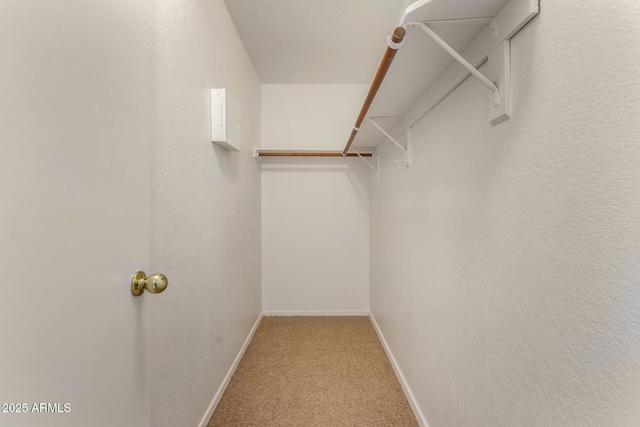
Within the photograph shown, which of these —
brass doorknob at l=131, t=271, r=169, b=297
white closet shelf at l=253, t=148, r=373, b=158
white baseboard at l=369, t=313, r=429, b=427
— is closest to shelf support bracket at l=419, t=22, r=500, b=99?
brass doorknob at l=131, t=271, r=169, b=297

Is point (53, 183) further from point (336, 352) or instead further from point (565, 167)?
point (336, 352)

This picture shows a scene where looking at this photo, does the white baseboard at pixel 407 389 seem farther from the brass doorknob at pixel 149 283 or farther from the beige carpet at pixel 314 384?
the brass doorknob at pixel 149 283

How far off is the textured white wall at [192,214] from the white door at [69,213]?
274mm

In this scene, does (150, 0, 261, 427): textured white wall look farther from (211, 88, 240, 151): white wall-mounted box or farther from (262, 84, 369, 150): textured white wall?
(262, 84, 369, 150): textured white wall

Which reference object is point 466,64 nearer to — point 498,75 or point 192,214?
point 498,75

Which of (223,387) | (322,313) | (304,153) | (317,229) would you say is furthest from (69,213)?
(322,313)

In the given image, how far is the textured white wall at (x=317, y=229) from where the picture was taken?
303 cm

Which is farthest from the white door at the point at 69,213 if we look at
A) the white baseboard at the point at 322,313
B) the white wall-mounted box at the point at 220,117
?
the white baseboard at the point at 322,313

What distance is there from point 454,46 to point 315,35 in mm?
1420

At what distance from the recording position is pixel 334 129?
2.97 meters

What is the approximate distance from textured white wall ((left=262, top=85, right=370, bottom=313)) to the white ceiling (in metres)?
0.51

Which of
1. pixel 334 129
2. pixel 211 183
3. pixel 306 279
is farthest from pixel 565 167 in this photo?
pixel 306 279

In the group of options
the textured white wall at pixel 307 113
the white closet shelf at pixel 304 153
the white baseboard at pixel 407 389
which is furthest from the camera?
the textured white wall at pixel 307 113

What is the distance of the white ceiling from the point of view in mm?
1766
